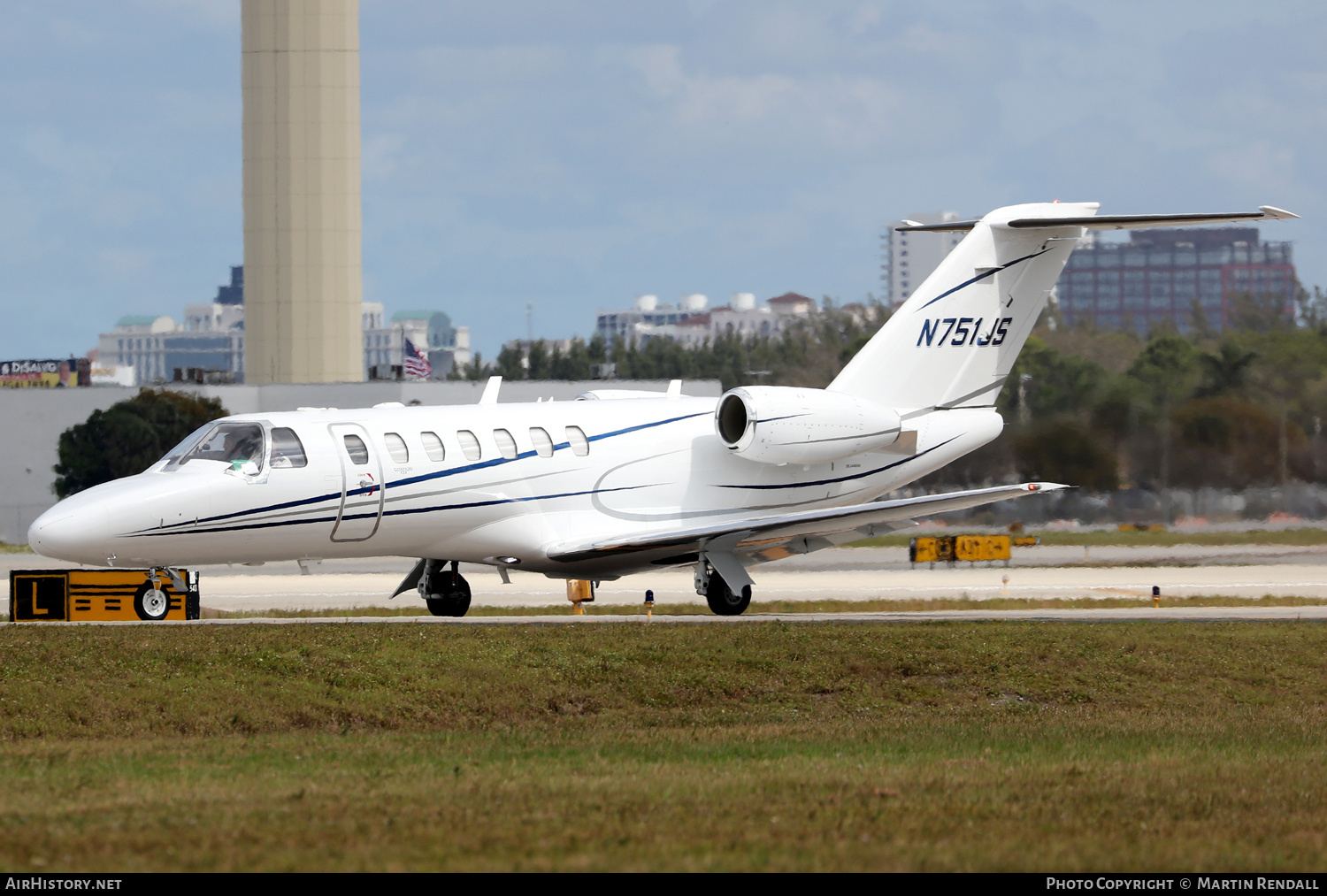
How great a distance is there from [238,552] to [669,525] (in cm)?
683

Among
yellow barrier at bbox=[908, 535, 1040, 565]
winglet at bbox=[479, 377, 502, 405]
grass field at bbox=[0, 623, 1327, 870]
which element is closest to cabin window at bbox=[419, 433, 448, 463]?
winglet at bbox=[479, 377, 502, 405]

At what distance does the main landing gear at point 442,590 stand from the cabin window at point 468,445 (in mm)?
2949

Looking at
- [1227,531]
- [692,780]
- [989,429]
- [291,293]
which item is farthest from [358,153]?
[692,780]

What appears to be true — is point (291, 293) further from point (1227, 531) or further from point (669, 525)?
point (669, 525)

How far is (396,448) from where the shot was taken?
24.5 meters

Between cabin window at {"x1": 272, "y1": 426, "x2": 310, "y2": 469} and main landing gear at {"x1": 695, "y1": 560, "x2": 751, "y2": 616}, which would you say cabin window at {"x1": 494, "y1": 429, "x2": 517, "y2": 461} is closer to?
cabin window at {"x1": 272, "y1": 426, "x2": 310, "y2": 469}

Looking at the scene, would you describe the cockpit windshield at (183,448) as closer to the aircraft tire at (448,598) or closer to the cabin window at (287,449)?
the cabin window at (287,449)

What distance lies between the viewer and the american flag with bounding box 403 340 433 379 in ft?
260

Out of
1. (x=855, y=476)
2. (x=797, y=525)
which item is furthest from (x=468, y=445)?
(x=855, y=476)

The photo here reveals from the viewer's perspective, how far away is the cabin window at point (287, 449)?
929 inches

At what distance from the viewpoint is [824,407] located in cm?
2695

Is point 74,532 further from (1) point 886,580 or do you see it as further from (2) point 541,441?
(1) point 886,580

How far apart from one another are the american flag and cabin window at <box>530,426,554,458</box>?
53.9m

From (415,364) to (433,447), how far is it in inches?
2188
